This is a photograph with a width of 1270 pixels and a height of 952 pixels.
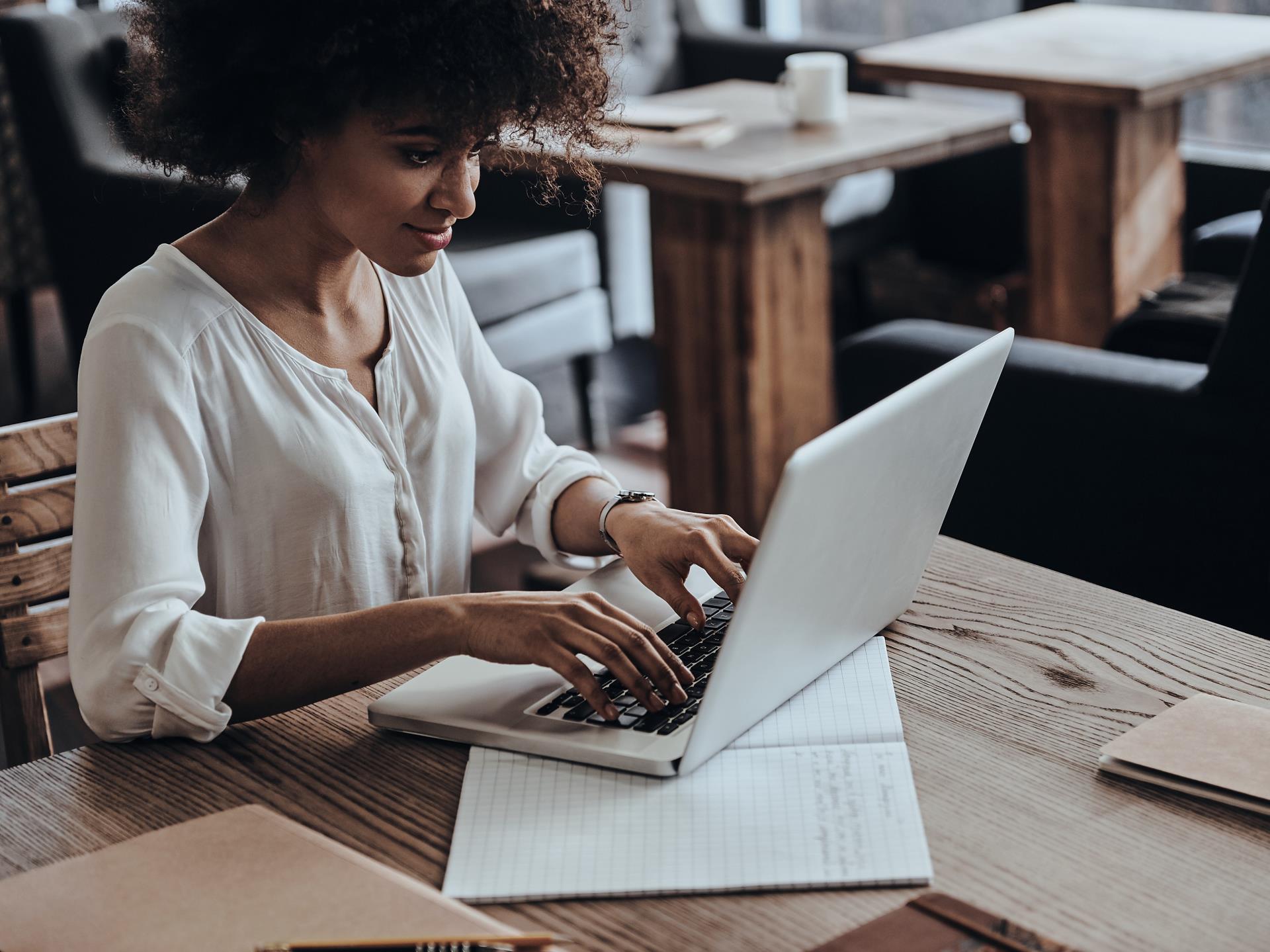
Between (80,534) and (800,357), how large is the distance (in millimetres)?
1804

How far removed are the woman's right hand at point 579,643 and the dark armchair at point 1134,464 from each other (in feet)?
3.69

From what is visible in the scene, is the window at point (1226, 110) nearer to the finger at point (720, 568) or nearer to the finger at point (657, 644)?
the finger at point (720, 568)

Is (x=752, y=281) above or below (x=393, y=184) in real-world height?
below

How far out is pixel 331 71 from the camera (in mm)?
1048

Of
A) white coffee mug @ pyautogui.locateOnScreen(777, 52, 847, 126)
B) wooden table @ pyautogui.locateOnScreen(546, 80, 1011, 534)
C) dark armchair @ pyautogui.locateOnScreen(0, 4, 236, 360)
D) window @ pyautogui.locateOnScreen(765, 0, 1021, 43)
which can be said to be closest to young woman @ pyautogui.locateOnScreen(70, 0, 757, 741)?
wooden table @ pyautogui.locateOnScreen(546, 80, 1011, 534)

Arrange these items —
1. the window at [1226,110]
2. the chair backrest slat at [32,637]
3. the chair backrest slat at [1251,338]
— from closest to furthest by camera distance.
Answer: the chair backrest slat at [32,637] < the chair backrest slat at [1251,338] < the window at [1226,110]

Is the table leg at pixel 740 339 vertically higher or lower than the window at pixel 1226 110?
lower

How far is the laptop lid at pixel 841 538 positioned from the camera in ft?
2.54

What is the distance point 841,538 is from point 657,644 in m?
0.15

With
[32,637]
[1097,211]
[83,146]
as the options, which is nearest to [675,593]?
[32,637]

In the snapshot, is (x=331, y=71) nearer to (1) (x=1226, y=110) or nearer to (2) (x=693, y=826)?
(2) (x=693, y=826)

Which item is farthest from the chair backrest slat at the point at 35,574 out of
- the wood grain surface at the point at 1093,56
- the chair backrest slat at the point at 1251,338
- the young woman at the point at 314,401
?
the wood grain surface at the point at 1093,56

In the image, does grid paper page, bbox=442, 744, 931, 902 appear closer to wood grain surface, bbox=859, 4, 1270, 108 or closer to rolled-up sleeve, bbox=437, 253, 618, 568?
rolled-up sleeve, bbox=437, 253, 618, 568

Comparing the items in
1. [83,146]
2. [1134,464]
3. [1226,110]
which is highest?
[83,146]
